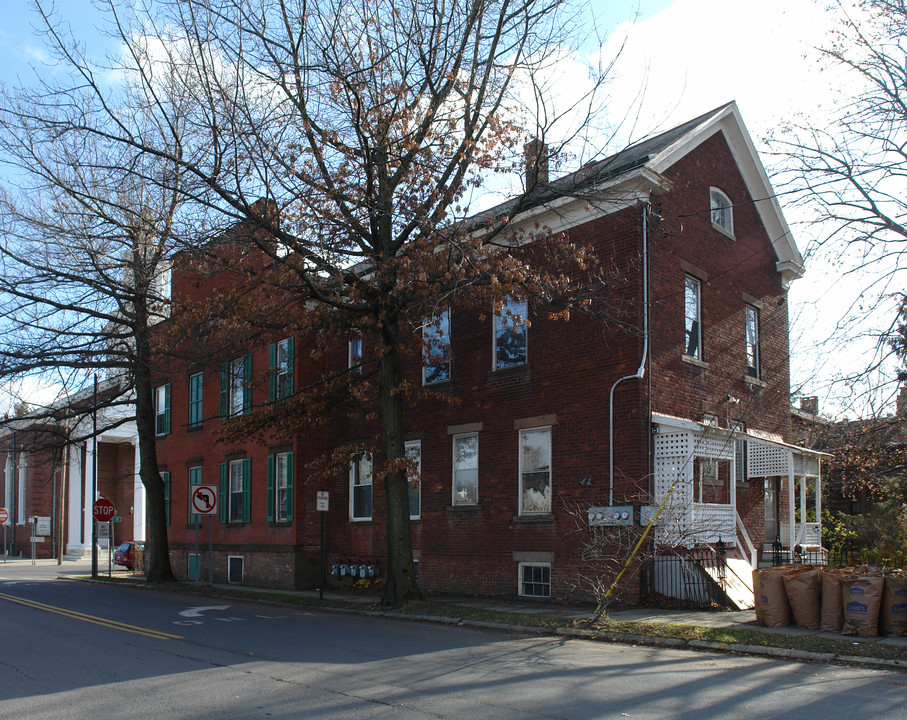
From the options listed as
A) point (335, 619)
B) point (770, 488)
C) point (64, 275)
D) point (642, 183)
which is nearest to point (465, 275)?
point (642, 183)

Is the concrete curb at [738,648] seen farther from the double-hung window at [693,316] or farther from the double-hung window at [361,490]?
the double-hung window at [361,490]

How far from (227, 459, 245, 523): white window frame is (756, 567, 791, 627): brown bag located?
56.1 ft

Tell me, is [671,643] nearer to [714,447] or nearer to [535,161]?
[714,447]

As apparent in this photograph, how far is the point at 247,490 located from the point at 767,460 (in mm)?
14674

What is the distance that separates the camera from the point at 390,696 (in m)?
7.69

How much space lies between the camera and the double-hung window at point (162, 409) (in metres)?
29.5

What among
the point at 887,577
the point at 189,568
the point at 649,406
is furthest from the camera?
the point at 189,568

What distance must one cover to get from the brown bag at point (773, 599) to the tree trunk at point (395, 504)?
6327 millimetres

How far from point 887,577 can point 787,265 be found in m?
11.4

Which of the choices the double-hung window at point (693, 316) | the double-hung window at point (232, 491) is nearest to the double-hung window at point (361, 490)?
the double-hung window at point (232, 491)

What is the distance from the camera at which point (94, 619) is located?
14.6 m

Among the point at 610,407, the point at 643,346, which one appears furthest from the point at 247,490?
the point at 643,346

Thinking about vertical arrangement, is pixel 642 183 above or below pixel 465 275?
above

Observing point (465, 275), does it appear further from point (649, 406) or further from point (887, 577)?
point (887, 577)
